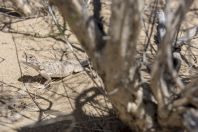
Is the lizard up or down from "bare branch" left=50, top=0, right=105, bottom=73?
down

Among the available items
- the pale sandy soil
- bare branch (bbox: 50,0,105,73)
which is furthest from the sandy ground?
bare branch (bbox: 50,0,105,73)

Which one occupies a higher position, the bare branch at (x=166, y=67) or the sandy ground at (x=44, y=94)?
the bare branch at (x=166, y=67)

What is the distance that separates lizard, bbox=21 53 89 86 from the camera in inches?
176

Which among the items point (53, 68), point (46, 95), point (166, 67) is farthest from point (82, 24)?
point (53, 68)

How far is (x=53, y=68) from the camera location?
4.51 meters

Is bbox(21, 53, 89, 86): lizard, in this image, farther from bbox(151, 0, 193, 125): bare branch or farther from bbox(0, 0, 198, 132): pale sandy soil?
bbox(151, 0, 193, 125): bare branch

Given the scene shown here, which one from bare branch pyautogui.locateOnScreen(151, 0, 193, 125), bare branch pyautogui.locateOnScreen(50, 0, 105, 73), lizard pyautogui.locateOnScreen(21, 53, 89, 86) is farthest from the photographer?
lizard pyautogui.locateOnScreen(21, 53, 89, 86)

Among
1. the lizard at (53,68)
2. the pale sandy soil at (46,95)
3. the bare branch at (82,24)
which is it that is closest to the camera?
the bare branch at (82,24)

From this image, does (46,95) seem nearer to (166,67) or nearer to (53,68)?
(53,68)

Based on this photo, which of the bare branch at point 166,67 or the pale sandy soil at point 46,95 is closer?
the bare branch at point 166,67

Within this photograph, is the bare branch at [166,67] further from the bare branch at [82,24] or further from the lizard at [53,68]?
the lizard at [53,68]

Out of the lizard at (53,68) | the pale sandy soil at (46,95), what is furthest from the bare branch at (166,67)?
the lizard at (53,68)

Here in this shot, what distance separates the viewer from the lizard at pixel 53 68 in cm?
448

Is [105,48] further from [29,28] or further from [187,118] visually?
[29,28]
